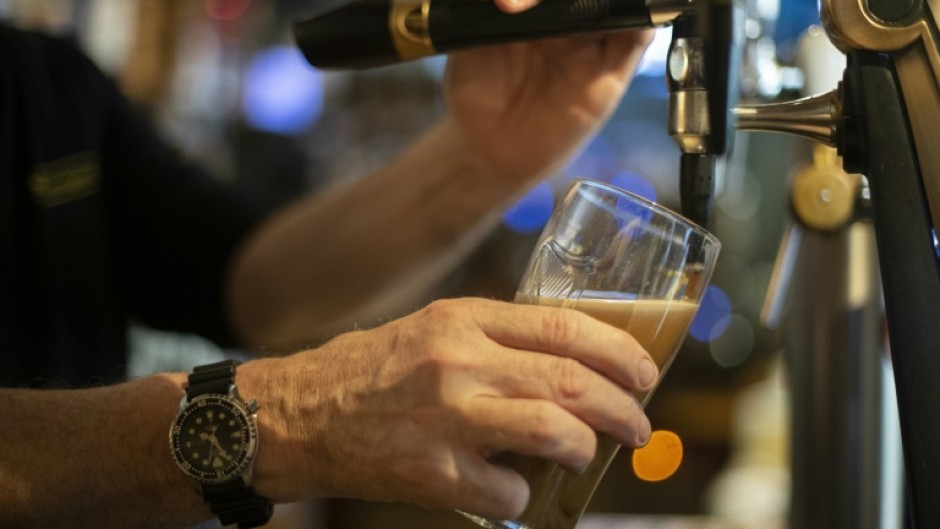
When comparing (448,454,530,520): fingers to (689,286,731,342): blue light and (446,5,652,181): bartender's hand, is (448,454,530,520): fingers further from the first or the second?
(689,286,731,342): blue light

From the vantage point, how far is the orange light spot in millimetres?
729

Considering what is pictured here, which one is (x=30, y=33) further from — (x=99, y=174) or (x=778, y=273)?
(x=778, y=273)

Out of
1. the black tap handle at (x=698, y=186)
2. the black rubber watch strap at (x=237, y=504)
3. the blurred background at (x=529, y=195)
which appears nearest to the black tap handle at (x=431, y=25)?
the black tap handle at (x=698, y=186)

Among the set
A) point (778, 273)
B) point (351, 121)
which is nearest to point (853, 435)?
point (778, 273)

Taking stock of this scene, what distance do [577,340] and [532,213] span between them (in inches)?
136

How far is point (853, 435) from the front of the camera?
2.79 feet

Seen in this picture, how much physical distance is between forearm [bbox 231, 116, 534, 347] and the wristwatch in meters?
0.53

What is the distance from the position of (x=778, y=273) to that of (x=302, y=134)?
3165 millimetres

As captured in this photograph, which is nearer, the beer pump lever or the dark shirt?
the beer pump lever

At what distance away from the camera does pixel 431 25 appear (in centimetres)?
74

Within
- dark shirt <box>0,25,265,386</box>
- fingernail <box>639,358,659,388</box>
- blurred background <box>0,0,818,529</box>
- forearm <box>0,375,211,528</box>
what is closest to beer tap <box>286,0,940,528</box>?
fingernail <box>639,358,659,388</box>

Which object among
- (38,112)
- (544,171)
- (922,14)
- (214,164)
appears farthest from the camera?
(214,164)

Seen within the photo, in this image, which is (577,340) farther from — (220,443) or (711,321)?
(711,321)

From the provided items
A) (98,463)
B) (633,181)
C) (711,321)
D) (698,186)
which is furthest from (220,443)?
(633,181)
